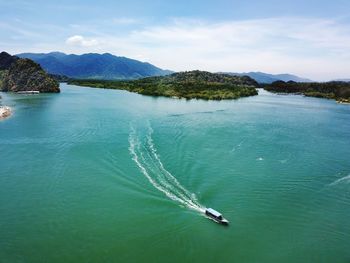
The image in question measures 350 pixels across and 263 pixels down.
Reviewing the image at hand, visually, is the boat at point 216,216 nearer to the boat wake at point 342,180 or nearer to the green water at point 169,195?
the green water at point 169,195

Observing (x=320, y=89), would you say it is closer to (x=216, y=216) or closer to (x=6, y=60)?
(x=216, y=216)

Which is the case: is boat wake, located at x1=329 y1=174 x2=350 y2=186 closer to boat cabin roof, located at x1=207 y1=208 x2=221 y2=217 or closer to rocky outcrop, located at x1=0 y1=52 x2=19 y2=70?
boat cabin roof, located at x1=207 y1=208 x2=221 y2=217

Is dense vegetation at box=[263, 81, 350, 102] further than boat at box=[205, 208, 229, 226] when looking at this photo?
Yes

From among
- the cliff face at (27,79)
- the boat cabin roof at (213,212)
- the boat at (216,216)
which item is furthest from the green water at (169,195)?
the cliff face at (27,79)

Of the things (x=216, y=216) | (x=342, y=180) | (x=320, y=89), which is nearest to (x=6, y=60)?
(x=320, y=89)

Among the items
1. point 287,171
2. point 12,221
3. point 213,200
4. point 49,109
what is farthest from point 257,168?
point 49,109

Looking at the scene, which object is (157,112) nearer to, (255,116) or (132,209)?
(255,116)

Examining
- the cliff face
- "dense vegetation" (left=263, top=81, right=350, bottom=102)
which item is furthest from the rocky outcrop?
"dense vegetation" (left=263, top=81, right=350, bottom=102)
